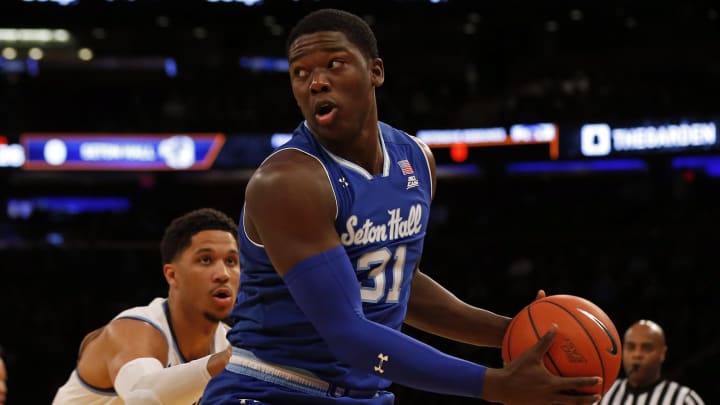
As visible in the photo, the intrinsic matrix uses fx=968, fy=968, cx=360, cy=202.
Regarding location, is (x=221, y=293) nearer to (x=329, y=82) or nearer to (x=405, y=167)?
(x=405, y=167)

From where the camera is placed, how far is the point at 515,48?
19.1 meters

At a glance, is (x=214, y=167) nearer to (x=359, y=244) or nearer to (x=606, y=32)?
(x=606, y=32)

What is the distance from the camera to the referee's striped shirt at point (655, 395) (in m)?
6.90

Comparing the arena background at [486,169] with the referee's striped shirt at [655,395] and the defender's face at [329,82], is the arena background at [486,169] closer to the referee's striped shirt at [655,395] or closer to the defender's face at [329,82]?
the referee's striped shirt at [655,395]

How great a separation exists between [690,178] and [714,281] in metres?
3.31

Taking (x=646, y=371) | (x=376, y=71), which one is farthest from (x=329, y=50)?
(x=646, y=371)

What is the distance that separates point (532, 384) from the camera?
2.27m

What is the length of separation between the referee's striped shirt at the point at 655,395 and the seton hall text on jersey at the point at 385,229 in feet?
15.7

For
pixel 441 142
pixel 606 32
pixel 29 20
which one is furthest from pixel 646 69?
pixel 29 20

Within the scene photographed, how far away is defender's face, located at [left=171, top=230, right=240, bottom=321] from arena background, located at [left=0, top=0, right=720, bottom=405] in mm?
8026

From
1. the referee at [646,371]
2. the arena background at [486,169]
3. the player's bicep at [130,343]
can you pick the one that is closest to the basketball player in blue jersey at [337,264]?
the player's bicep at [130,343]

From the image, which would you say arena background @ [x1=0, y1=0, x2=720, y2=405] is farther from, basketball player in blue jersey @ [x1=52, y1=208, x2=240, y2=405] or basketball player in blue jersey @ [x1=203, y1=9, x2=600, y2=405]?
basketball player in blue jersey @ [x1=203, y1=9, x2=600, y2=405]

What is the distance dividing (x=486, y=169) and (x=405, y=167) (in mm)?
14113

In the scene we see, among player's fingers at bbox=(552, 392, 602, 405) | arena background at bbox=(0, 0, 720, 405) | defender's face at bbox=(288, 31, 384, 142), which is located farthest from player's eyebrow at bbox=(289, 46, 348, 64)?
arena background at bbox=(0, 0, 720, 405)
